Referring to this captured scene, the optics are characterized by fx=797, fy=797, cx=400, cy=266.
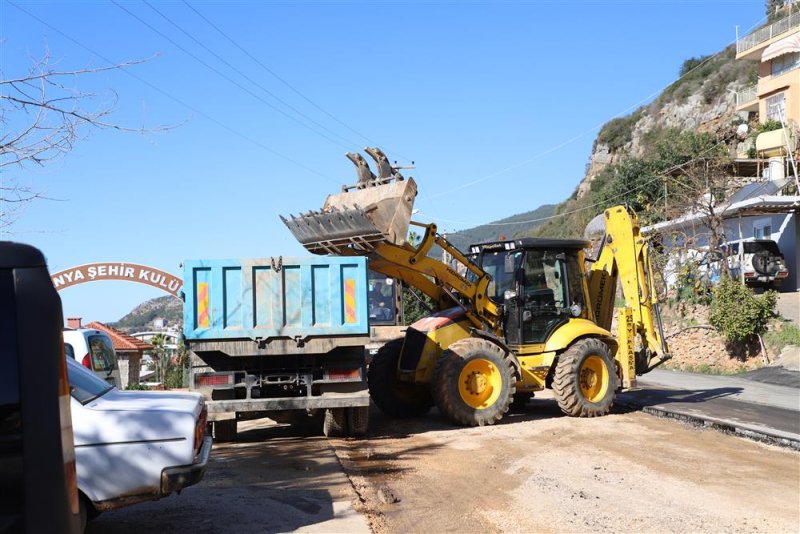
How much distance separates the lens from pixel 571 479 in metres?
8.27

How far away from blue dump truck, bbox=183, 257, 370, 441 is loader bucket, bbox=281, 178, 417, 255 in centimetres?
105

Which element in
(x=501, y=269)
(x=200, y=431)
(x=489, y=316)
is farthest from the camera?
(x=501, y=269)

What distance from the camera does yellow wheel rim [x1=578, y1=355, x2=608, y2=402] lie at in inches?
522

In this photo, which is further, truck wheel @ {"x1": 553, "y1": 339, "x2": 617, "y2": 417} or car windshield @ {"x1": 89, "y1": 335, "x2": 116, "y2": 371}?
truck wheel @ {"x1": 553, "y1": 339, "x2": 617, "y2": 417}

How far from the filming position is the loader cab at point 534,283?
1320cm

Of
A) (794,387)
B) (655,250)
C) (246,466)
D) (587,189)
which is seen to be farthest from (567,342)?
(587,189)

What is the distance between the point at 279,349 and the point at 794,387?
13.1 m

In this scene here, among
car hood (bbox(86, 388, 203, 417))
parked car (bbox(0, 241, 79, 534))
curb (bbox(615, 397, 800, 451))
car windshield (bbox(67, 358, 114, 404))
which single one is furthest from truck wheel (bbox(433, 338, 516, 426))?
parked car (bbox(0, 241, 79, 534))

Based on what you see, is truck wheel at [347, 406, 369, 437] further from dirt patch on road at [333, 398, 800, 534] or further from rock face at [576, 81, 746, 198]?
rock face at [576, 81, 746, 198]

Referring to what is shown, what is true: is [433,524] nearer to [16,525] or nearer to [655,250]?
[16,525]

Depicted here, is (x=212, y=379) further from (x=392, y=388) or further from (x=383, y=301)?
(x=383, y=301)

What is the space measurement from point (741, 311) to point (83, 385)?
21.2 meters

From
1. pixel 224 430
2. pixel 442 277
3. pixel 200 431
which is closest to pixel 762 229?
pixel 442 277

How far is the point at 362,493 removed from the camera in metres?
7.63
